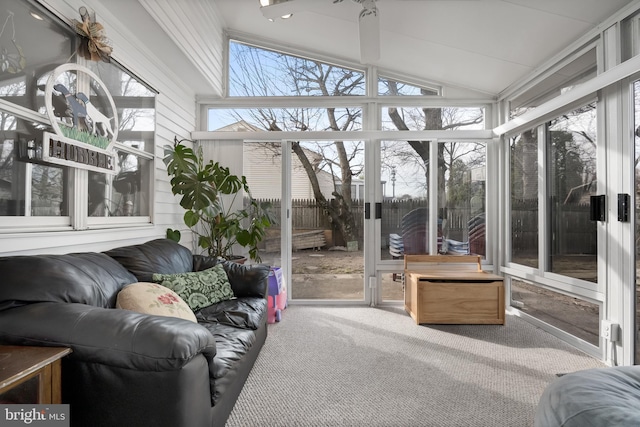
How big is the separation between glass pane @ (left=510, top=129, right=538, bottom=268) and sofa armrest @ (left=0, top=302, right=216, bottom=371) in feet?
10.9

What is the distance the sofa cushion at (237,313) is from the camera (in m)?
2.09

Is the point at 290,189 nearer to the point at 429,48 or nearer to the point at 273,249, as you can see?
the point at 273,249

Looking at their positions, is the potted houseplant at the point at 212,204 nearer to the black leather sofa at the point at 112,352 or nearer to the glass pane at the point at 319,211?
the glass pane at the point at 319,211

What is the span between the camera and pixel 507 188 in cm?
367

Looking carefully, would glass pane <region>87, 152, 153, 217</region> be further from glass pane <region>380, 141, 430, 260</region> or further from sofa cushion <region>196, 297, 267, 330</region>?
glass pane <region>380, 141, 430, 260</region>

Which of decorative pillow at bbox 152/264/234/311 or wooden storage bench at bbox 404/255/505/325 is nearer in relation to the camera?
decorative pillow at bbox 152/264/234/311

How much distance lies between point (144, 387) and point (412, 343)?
2.19m

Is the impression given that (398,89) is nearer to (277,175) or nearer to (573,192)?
(277,175)

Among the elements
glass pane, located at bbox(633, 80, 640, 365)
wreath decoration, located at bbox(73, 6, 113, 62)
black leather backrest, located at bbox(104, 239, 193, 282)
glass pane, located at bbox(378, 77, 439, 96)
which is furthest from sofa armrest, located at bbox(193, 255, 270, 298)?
glass pane, located at bbox(633, 80, 640, 365)

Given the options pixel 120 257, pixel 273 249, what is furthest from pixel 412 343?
pixel 120 257

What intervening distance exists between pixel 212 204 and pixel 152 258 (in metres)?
1.12

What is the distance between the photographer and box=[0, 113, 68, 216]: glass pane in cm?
162

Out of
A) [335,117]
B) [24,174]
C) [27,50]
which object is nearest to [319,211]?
[335,117]

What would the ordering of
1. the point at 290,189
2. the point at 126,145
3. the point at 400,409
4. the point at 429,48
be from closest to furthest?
1. the point at 400,409
2. the point at 126,145
3. the point at 429,48
4. the point at 290,189
